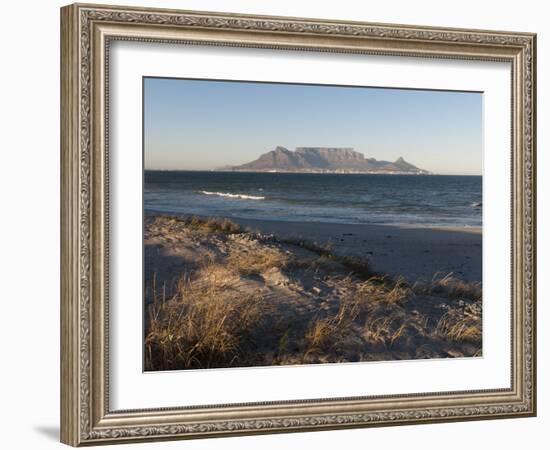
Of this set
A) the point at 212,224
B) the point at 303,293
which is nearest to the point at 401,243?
the point at 303,293

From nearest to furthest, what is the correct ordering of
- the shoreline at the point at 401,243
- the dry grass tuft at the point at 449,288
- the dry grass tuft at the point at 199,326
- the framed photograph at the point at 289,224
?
the framed photograph at the point at 289,224 → the dry grass tuft at the point at 199,326 → the shoreline at the point at 401,243 → the dry grass tuft at the point at 449,288

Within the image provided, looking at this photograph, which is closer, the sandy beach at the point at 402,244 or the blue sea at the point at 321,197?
the blue sea at the point at 321,197

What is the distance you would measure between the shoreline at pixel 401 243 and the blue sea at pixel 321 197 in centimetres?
4

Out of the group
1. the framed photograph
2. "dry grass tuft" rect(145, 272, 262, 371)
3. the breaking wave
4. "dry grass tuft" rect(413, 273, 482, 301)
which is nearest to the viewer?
the framed photograph

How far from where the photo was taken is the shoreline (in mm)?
6770

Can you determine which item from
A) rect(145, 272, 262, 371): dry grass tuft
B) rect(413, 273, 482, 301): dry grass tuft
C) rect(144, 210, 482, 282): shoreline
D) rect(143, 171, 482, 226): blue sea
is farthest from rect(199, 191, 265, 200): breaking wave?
rect(413, 273, 482, 301): dry grass tuft

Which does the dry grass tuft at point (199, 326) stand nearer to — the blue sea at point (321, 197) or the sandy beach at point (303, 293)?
the sandy beach at point (303, 293)

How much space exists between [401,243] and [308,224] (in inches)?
24.5

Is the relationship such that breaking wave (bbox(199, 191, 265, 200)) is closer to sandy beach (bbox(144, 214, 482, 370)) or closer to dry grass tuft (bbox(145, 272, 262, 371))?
sandy beach (bbox(144, 214, 482, 370))

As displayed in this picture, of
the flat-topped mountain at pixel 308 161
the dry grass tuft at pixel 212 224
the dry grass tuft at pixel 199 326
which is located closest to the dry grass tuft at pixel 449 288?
the flat-topped mountain at pixel 308 161

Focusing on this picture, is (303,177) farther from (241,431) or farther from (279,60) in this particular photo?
(241,431)

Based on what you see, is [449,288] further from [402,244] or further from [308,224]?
[308,224]

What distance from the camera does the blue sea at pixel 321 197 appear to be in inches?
257

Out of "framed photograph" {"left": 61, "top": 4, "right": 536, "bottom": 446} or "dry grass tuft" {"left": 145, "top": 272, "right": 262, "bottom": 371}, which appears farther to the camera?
"dry grass tuft" {"left": 145, "top": 272, "right": 262, "bottom": 371}
